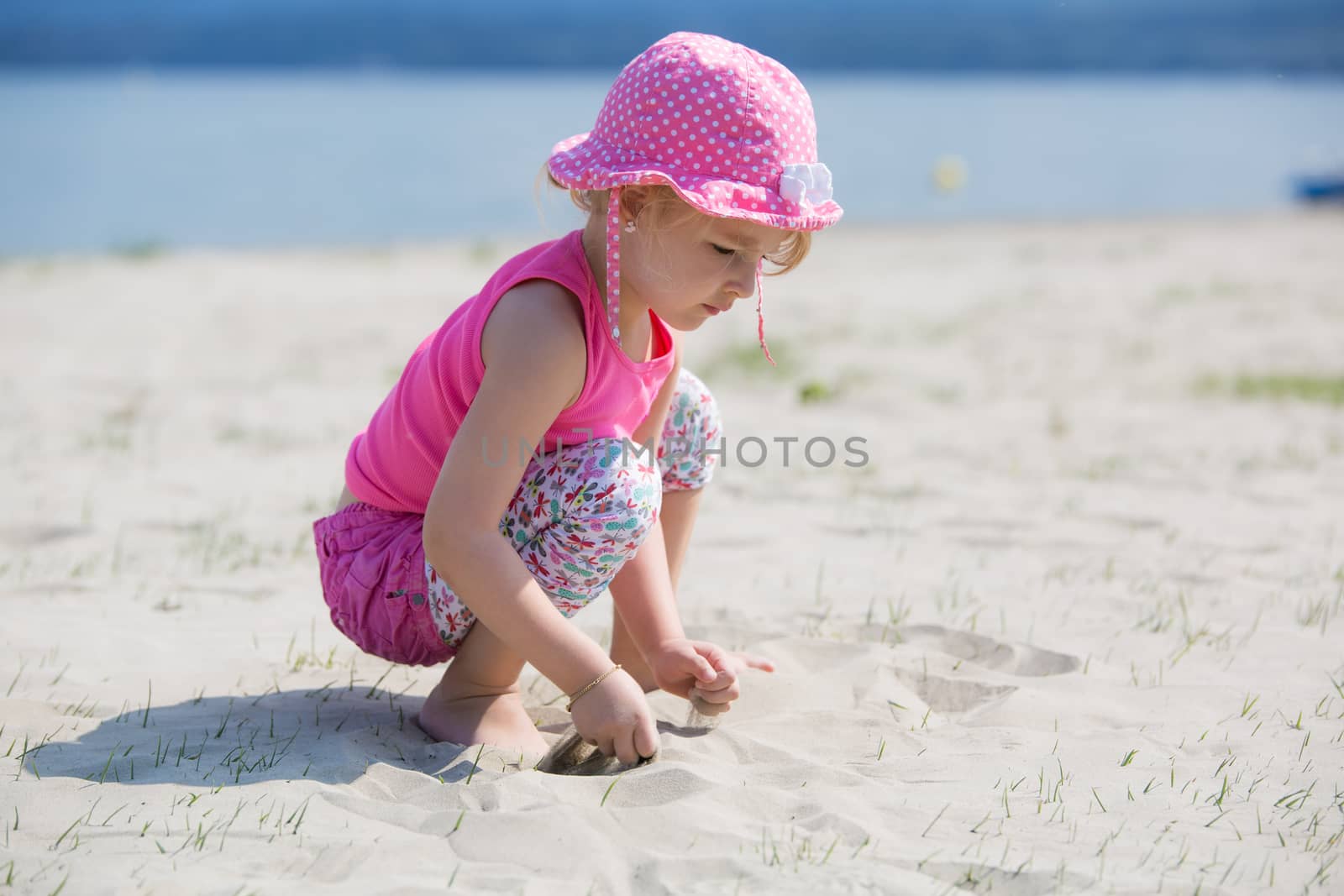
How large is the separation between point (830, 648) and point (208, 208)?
1947cm

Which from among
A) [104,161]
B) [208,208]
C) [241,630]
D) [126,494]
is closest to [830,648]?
[241,630]

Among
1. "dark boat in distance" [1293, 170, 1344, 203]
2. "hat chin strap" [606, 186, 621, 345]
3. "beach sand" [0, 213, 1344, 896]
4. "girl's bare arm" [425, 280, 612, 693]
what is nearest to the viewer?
"beach sand" [0, 213, 1344, 896]

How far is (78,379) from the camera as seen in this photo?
6312 mm

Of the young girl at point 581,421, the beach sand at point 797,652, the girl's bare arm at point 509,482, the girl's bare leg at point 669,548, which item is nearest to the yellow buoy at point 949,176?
the beach sand at point 797,652

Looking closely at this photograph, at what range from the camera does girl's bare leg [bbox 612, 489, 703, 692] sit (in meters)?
2.90

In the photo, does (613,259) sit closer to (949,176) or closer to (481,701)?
(481,701)

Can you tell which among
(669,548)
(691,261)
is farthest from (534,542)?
(691,261)

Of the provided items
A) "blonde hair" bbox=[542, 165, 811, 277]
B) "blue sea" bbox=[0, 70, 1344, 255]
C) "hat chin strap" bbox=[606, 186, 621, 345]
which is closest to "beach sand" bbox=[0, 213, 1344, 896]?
"hat chin strap" bbox=[606, 186, 621, 345]

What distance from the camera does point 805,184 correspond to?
230cm

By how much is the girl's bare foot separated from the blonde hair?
98 cm

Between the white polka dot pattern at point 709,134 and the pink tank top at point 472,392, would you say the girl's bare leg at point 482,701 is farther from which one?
the white polka dot pattern at point 709,134

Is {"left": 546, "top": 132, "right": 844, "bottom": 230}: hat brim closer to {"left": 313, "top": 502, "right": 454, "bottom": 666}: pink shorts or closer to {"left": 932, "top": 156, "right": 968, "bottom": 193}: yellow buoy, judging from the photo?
{"left": 313, "top": 502, "right": 454, "bottom": 666}: pink shorts

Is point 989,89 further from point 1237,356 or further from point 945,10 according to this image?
point 945,10

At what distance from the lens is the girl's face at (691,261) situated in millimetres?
2352
